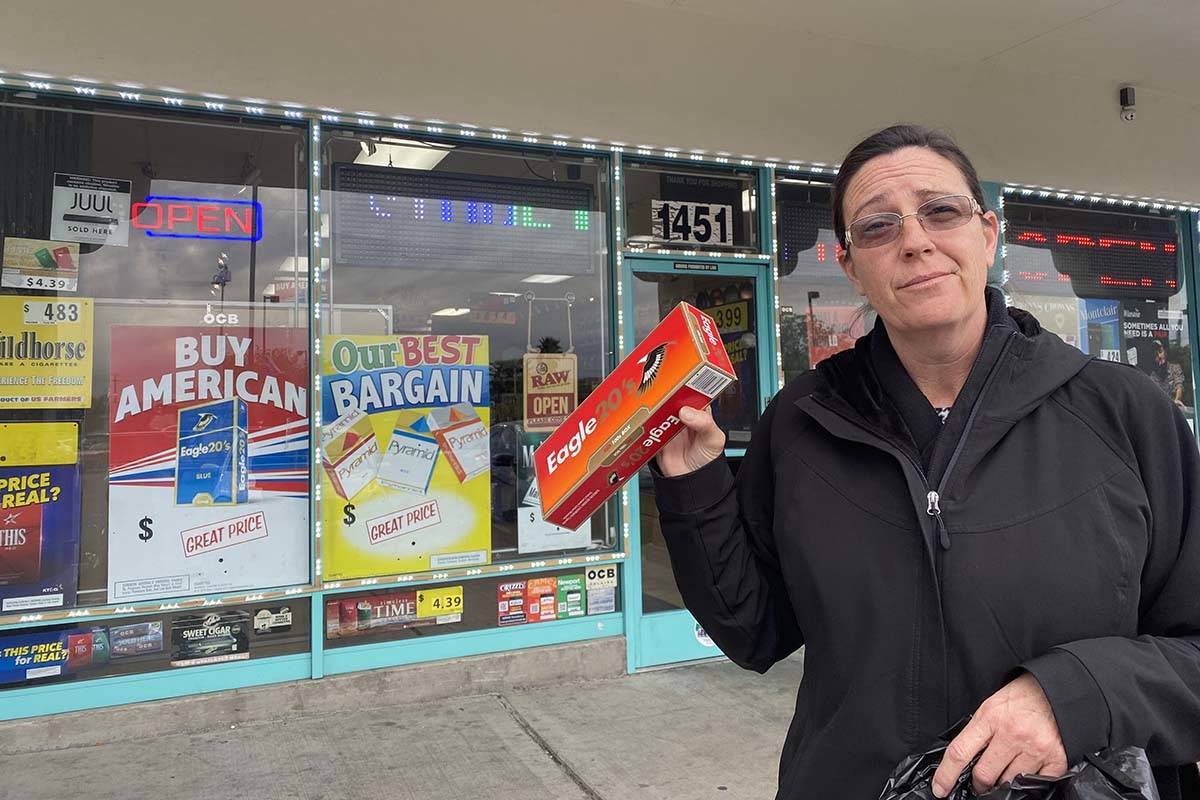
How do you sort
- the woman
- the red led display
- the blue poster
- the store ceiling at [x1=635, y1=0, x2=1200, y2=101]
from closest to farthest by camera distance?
the woman < the blue poster < the store ceiling at [x1=635, y1=0, x2=1200, y2=101] < the red led display

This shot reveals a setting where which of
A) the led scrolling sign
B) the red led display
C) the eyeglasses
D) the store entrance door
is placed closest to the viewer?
the eyeglasses

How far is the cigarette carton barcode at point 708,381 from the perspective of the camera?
1341mm

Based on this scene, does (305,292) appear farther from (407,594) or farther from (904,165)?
(904,165)

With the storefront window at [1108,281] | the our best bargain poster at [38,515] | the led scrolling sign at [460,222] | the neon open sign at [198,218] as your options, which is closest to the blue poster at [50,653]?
the our best bargain poster at [38,515]

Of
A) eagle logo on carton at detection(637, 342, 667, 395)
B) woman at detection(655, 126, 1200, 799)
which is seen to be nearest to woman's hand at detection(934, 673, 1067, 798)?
woman at detection(655, 126, 1200, 799)

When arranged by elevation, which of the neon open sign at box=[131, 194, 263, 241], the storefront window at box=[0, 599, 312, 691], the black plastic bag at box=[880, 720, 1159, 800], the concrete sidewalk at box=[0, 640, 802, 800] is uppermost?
the neon open sign at box=[131, 194, 263, 241]

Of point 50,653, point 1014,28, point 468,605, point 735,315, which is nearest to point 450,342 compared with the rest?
point 468,605

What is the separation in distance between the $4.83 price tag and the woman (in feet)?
10.5

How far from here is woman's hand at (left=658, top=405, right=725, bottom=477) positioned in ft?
4.82

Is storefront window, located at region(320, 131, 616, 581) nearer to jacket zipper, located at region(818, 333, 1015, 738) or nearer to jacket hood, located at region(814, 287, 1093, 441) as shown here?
jacket hood, located at region(814, 287, 1093, 441)

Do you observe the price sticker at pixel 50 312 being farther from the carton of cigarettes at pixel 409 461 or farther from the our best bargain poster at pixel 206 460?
the carton of cigarettes at pixel 409 461

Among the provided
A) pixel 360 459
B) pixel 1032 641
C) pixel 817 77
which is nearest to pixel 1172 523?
pixel 1032 641

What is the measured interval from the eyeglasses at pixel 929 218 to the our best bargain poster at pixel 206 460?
3.49m

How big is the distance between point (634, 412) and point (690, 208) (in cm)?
393
